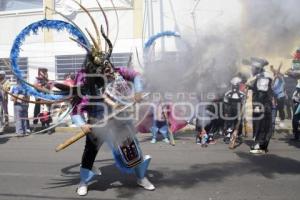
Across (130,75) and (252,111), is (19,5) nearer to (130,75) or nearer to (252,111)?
(252,111)

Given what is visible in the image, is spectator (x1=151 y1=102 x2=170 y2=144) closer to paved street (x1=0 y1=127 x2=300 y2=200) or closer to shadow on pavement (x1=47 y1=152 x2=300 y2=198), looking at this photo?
paved street (x1=0 y1=127 x2=300 y2=200)

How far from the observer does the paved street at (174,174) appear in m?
6.05

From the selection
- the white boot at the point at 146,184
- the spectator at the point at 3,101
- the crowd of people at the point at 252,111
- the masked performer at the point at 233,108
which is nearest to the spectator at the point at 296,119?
the crowd of people at the point at 252,111

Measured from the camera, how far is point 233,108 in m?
10.4

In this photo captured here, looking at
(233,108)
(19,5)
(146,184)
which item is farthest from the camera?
(19,5)

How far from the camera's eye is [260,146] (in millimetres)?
8961

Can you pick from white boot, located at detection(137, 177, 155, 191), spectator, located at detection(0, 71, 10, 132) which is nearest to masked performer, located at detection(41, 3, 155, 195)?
white boot, located at detection(137, 177, 155, 191)

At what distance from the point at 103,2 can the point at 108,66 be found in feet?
32.9

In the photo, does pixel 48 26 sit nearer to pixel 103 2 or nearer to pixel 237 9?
pixel 237 9

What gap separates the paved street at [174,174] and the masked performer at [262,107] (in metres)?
0.27

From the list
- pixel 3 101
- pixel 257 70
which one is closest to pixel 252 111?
pixel 257 70

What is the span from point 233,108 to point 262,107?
1437mm

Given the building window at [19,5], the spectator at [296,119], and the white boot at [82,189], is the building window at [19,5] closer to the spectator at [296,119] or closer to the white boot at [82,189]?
the spectator at [296,119]

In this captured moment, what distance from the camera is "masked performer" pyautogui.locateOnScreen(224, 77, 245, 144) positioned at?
10.1m
